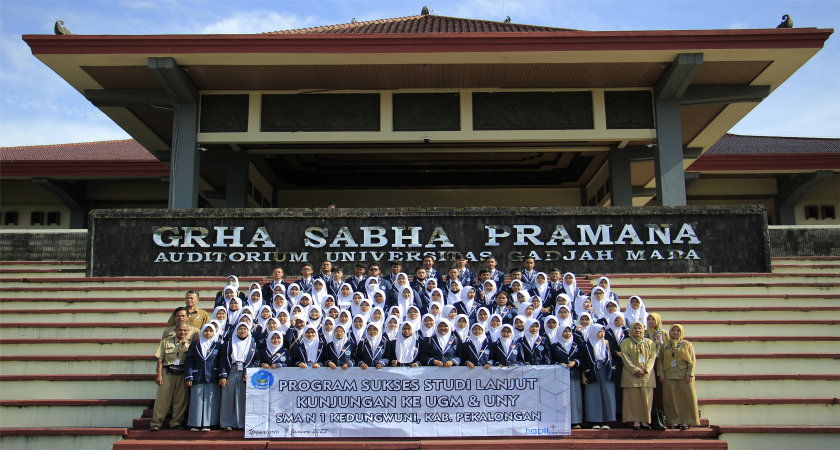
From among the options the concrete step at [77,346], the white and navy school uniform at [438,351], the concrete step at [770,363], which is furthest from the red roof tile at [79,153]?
the concrete step at [770,363]

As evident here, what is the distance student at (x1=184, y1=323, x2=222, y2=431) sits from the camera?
23.0ft

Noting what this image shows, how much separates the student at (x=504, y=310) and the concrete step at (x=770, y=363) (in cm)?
234

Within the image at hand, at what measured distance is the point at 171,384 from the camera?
23.3 feet

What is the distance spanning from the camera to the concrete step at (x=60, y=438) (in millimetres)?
7152

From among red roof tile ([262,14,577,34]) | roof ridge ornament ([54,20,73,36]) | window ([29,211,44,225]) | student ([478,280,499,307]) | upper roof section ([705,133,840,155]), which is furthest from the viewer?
upper roof section ([705,133,840,155])

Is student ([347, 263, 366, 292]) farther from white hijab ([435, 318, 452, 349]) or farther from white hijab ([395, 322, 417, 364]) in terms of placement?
white hijab ([435, 318, 452, 349])

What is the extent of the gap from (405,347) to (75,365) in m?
4.19

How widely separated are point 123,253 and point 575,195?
1301 centimetres

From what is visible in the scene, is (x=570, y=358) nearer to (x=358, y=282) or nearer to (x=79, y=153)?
(x=358, y=282)

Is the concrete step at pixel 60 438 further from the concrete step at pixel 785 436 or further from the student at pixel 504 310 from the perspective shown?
the concrete step at pixel 785 436

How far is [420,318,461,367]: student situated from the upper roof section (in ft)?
46.8

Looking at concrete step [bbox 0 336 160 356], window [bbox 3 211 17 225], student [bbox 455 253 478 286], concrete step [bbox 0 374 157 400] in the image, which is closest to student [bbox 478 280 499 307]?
student [bbox 455 253 478 286]

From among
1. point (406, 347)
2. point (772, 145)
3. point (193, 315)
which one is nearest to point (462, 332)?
point (406, 347)

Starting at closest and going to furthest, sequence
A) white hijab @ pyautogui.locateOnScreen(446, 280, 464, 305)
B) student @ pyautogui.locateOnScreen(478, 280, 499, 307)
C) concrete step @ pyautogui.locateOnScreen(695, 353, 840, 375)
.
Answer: concrete step @ pyautogui.locateOnScreen(695, 353, 840, 375) < white hijab @ pyautogui.locateOnScreen(446, 280, 464, 305) < student @ pyautogui.locateOnScreen(478, 280, 499, 307)
